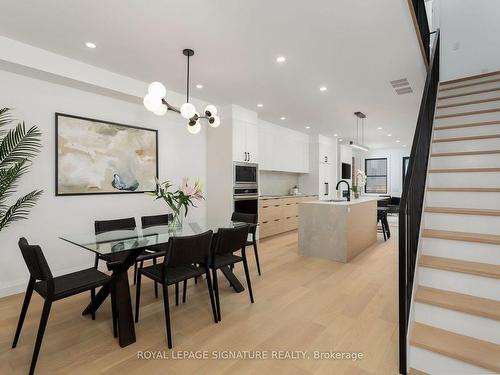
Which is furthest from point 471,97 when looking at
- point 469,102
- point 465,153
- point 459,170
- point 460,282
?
point 460,282

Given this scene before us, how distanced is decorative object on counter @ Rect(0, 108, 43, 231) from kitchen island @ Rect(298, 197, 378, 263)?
376 cm

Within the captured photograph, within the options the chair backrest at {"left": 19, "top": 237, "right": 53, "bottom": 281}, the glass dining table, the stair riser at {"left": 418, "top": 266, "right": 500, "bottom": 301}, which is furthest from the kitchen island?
the chair backrest at {"left": 19, "top": 237, "right": 53, "bottom": 281}

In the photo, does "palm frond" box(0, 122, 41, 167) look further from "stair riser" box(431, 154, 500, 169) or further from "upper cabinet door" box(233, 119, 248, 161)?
"stair riser" box(431, 154, 500, 169)

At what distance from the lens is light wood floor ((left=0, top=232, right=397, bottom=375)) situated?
182cm

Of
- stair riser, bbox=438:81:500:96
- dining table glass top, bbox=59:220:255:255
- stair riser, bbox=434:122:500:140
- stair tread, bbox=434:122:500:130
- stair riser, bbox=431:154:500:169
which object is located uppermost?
stair riser, bbox=438:81:500:96

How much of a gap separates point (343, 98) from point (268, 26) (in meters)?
2.65

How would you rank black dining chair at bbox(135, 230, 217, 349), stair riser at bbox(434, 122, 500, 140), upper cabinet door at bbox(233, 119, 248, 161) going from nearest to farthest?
black dining chair at bbox(135, 230, 217, 349), stair riser at bbox(434, 122, 500, 140), upper cabinet door at bbox(233, 119, 248, 161)

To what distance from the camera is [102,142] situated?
149 inches

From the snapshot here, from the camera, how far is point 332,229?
13.8 feet

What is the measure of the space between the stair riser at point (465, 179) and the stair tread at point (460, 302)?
99 cm

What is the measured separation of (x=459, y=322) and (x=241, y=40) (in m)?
3.04

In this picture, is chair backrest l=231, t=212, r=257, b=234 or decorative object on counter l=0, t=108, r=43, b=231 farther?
chair backrest l=231, t=212, r=257, b=234

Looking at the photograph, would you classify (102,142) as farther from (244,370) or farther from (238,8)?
(244,370)

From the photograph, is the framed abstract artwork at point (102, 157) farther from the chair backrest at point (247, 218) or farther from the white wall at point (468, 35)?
the white wall at point (468, 35)
